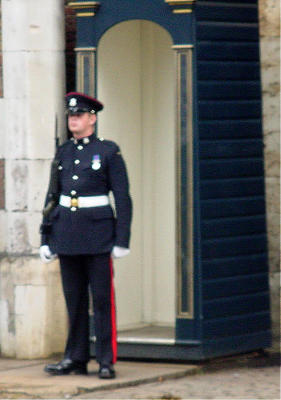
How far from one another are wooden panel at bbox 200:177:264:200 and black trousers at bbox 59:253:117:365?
37.2 inches

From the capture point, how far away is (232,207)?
30.0ft

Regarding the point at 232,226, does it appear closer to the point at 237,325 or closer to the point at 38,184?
the point at 237,325

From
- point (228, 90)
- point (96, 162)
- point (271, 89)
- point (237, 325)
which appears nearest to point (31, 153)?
point (96, 162)

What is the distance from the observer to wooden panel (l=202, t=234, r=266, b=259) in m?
8.97

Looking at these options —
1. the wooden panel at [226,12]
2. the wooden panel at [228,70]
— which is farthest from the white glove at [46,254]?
the wooden panel at [226,12]

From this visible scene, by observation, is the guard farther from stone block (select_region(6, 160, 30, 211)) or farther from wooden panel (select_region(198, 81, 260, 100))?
stone block (select_region(6, 160, 30, 211))

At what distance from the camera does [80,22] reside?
920 centimetres

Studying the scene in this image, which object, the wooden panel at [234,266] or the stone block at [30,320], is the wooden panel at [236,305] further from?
the stone block at [30,320]

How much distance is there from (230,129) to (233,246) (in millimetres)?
786

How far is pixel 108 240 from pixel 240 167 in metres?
1.31

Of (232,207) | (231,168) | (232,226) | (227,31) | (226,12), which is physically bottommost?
(232,226)

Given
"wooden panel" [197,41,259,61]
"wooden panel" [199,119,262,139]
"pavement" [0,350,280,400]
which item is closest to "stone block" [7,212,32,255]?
"pavement" [0,350,280,400]

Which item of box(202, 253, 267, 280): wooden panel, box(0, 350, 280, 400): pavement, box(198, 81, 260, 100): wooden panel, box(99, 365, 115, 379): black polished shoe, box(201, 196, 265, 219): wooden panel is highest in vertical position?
box(198, 81, 260, 100): wooden panel

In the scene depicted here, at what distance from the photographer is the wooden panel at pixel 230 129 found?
894 centimetres
